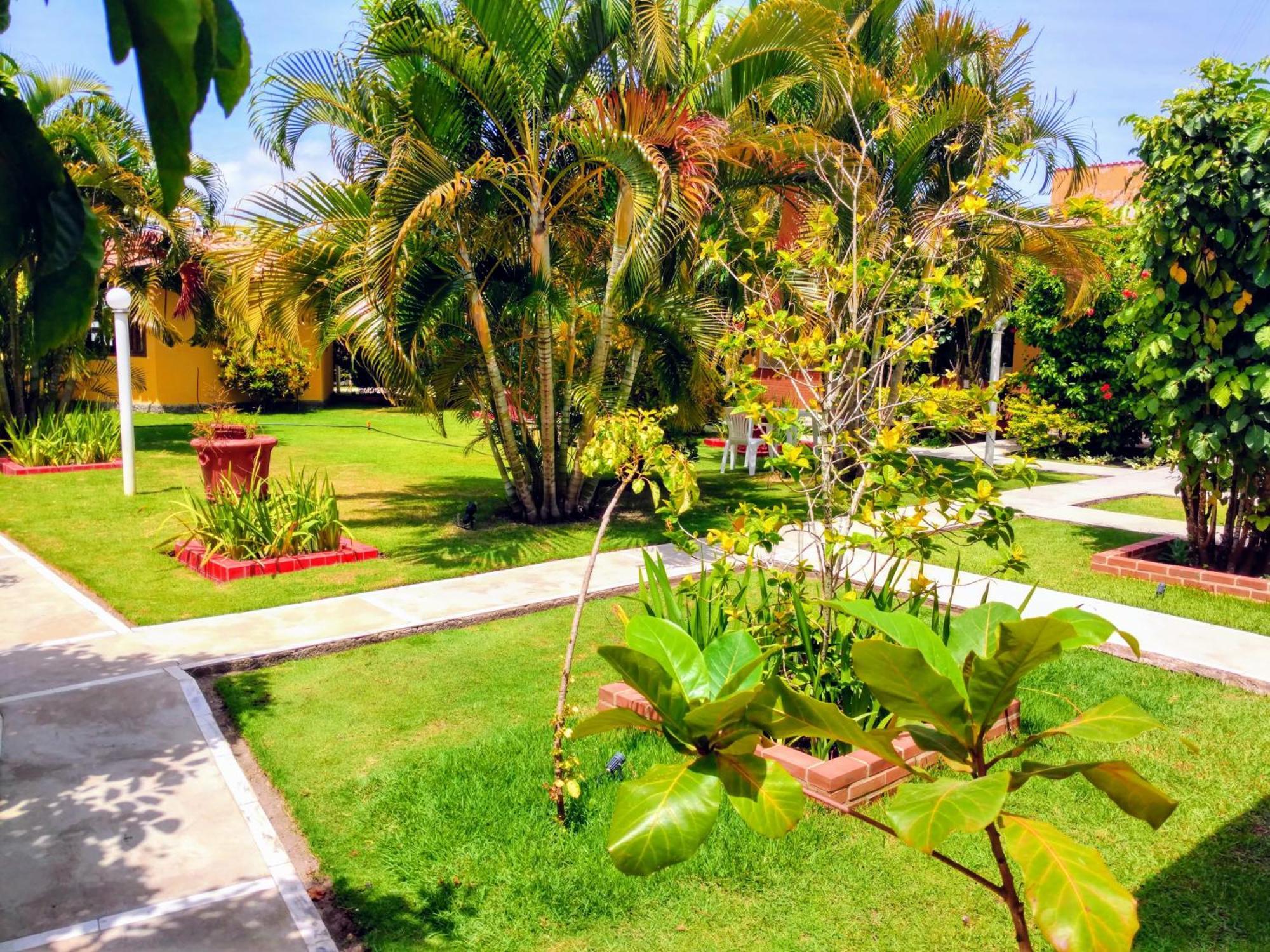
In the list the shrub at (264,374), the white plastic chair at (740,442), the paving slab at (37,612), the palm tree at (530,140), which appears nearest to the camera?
the paving slab at (37,612)

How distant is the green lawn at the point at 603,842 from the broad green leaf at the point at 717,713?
2106 mm

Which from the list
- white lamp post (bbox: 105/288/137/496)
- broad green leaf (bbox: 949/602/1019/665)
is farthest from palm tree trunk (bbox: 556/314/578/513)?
broad green leaf (bbox: 949/602/1019/665)

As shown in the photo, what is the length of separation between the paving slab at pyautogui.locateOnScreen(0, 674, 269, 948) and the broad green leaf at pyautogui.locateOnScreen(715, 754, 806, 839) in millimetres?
3231

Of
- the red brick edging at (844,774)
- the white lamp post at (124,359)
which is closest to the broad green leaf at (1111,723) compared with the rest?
the red brick edging at (844,774)

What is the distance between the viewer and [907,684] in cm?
107

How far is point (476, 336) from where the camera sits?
32.3ft

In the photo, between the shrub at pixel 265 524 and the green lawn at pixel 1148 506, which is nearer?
the shrub at pixel 265 524

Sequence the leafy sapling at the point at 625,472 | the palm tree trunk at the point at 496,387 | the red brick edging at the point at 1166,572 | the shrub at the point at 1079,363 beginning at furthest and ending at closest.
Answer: the shrub at the point at 1079,363
the palm tree trunk at the point at 496,387
the red brick edging at the point at 1166,572
the leafy sapling at the point at 625,472

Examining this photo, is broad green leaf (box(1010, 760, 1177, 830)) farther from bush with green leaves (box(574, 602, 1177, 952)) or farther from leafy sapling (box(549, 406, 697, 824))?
leafy sapling (box(549, 406, 697, 824))

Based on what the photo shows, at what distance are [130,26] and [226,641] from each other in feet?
19.9

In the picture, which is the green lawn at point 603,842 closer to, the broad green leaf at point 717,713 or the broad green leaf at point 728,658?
the broad green leaf at point 728,658

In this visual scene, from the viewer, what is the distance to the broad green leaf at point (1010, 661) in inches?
40.9

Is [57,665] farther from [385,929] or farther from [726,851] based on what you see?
[726,851]


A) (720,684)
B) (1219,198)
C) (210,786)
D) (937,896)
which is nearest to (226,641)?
(210,786)
